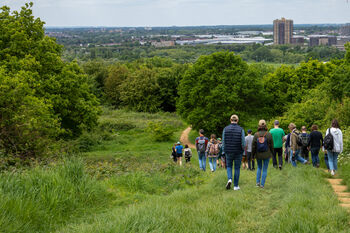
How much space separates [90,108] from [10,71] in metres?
8.19

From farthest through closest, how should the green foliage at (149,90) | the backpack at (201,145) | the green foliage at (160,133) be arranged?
the green foliage at (149,90), the green foliage at (160,133), the backpack at (201,145)

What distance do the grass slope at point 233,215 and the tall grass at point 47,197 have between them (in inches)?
28.4

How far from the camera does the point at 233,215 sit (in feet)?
22.7

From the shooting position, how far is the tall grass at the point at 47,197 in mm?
6441

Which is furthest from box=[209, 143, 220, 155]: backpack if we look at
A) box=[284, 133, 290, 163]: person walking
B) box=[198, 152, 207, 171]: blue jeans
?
box=[284, 133, 290, 163]: person walking

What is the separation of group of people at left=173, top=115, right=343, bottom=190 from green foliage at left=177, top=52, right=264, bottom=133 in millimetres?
24288

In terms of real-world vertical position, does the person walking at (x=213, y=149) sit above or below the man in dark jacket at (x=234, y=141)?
below

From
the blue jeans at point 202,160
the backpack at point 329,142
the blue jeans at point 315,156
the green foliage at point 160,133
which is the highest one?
the backpack at point 329,142

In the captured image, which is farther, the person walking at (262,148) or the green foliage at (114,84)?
the green foliage at (114,84)

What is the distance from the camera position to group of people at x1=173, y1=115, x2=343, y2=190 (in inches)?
390

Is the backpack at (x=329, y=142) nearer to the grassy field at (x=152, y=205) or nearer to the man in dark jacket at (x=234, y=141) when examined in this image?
the grassy field at (x=152, y=205)

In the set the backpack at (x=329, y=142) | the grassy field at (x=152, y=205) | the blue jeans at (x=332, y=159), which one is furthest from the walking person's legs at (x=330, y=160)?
the grassy field at (x=152, y=205)

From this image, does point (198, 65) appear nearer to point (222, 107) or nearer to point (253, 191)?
point (222, 107)

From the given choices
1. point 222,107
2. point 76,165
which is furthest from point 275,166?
point 222,107
